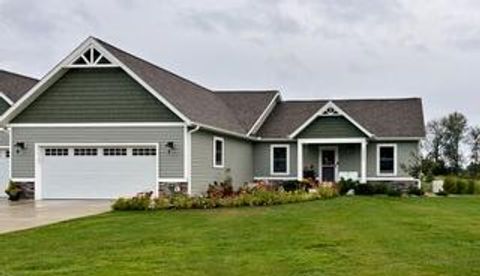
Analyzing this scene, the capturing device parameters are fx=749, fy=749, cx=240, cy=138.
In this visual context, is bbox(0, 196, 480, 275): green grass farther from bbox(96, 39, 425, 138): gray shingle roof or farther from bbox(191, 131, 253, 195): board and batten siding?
bbox(96, 39, 425, 138): gray shingle roof

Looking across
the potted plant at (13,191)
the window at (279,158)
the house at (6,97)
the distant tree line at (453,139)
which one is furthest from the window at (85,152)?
the distant tree line at (453,139)

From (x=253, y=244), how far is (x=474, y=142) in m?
57.2

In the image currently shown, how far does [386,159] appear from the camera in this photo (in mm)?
33469

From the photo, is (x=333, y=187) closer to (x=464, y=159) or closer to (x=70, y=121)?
(x=70, y=121)

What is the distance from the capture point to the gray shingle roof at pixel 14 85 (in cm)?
3077

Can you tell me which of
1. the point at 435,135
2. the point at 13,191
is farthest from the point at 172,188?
the point at 435,135

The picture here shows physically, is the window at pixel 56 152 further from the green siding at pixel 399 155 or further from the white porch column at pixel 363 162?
the green siding at pixel 399 155

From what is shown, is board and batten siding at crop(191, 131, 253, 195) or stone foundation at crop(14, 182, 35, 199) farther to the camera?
stone foundation at crop(14, 182, 35, 199)

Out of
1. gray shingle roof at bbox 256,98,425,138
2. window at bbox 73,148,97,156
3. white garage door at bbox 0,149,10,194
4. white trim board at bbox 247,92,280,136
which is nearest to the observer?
window at bbox 73,148,97,156

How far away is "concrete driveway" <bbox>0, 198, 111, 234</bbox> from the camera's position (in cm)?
1806

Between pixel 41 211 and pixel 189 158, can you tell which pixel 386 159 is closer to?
pixel 189 158

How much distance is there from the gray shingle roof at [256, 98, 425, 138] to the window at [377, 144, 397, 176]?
1.94 feet

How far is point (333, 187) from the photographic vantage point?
28.5 metres

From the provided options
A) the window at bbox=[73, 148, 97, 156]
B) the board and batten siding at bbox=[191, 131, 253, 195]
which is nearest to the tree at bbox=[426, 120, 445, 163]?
the board and batten siding at bbox=[191, 131, 253, 195]
